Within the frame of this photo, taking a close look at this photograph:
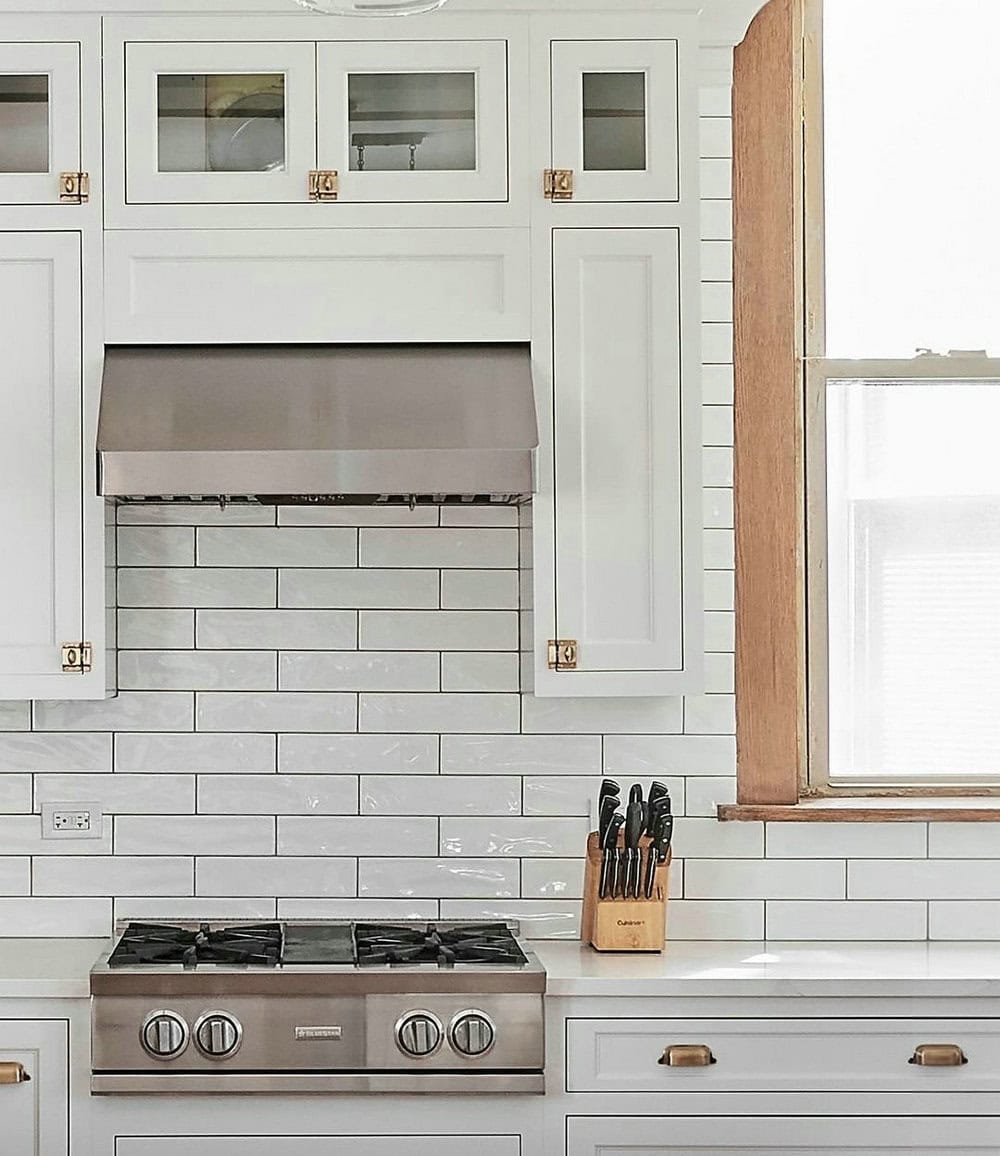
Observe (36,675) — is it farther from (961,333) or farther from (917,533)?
(961,333)

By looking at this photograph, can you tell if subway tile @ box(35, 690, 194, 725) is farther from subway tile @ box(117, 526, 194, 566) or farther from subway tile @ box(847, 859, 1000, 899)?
subway tile @ box(847, 859, 1000, 899)

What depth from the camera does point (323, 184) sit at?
3215 mm

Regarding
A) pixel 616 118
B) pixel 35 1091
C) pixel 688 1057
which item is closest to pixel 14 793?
pixel 35 1091

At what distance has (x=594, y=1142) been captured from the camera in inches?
119

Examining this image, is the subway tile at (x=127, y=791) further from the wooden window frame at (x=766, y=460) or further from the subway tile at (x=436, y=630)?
the wooden window frame at (x=766, y=460)

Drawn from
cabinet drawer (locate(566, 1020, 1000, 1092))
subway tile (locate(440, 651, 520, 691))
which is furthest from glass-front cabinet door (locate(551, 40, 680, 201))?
cabinet drawer (locate(566, 1020, 1000, 1092))

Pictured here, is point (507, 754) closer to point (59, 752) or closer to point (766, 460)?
point (766, 460)

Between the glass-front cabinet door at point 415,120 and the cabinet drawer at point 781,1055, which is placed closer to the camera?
the cabinet drawer at point 781,1055

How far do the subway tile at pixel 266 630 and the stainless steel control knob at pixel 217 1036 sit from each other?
90 centimetres

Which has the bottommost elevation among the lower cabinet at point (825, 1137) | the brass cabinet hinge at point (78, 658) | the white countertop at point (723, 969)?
the lower cabinet at point (825, 1137)

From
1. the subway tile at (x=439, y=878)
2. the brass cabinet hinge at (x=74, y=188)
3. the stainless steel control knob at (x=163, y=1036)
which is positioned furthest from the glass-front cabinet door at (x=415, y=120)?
the stainless steel control knob at (x=163, y=1036)

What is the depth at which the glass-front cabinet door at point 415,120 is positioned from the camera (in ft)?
10.6

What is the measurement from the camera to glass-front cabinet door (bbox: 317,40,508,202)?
3227 mm

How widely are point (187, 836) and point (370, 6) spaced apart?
6.91 ft
